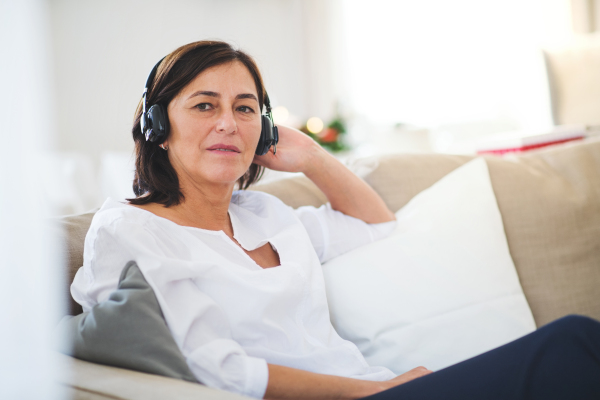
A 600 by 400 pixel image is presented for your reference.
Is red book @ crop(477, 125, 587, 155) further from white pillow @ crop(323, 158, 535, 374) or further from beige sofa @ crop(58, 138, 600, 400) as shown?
white pillow @ crop(323, 158, 535, 374)

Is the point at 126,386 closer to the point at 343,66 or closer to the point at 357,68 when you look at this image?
the point at 357,68

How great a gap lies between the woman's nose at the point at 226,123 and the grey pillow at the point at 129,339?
42 cm

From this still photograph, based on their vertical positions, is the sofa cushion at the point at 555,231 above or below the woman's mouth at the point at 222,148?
below

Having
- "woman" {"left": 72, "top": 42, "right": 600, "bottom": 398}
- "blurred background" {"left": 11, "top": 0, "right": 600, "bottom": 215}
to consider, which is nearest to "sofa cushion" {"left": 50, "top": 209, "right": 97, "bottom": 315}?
"woman" {"left": 72, "top": 42, "right": 600, "bottom": 398}

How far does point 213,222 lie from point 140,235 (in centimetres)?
29

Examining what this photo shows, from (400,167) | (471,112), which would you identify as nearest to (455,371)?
(400,167)

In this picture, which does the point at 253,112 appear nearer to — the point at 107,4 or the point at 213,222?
the point at 213,222

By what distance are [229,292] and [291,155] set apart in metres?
0.53

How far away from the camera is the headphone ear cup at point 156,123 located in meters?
1.01

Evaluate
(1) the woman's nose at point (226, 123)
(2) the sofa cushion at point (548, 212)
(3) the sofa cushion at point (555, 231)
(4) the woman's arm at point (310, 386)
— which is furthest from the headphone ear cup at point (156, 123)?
(3) the sofa cushion at point (555, 231)

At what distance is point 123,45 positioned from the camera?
A: 4930 mm

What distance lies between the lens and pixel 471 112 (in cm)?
501

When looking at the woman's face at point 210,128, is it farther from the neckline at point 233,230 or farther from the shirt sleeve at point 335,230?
the shirt sleeve at point 335,230

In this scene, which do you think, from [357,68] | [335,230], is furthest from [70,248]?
[357,68]
